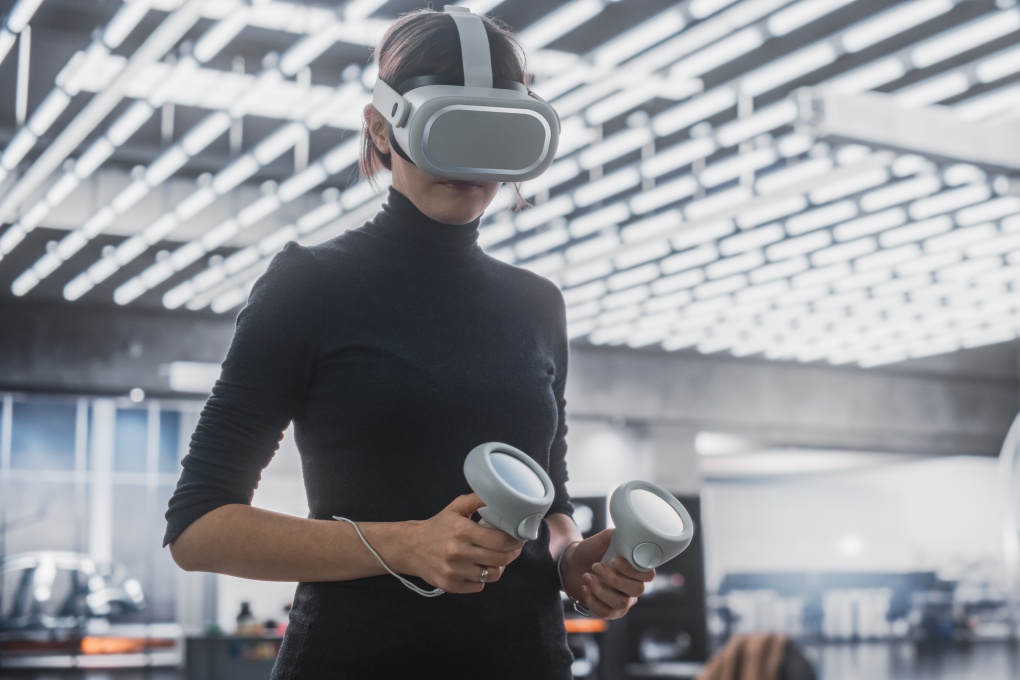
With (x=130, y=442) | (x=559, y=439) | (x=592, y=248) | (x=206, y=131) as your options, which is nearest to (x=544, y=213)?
(x=592, y=248)

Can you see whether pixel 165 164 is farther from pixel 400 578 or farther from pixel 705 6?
pixel 400 578

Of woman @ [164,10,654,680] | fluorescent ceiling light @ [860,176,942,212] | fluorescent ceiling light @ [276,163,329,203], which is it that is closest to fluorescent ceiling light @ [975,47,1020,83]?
fluorescent ceiling light @ [860,176,942,212]

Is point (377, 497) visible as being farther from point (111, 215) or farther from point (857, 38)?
point (111, 215)

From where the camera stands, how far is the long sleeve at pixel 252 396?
2.91 feet

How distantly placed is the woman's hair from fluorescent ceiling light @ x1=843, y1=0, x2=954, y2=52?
160 inches

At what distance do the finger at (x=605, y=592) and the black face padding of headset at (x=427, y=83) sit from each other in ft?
1.23

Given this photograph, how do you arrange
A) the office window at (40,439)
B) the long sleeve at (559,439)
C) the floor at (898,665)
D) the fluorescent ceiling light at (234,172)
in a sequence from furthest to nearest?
the office window at (40,439)
the floor at (898,665)
the fluorescent ceiling light at (234,172)
the long sleeve at (559,439)

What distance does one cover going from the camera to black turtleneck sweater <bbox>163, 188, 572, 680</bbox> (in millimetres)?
896

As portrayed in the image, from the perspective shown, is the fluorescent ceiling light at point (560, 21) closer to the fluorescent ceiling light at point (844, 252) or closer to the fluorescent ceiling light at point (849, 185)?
the fluorescent ceiling light at point (849, 185)

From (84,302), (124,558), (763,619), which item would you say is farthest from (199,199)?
(763,619)

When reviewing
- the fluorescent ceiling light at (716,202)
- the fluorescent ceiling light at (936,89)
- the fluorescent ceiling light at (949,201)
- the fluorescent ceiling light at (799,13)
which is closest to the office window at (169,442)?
the fluorescent ceiling light at (716,202)

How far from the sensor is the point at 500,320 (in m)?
1.03

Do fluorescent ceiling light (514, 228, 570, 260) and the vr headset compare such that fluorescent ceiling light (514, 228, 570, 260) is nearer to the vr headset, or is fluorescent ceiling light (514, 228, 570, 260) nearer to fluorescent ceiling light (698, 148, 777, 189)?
fluorescent ceiling light (698, 148, 777, 189)

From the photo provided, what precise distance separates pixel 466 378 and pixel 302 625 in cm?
23
